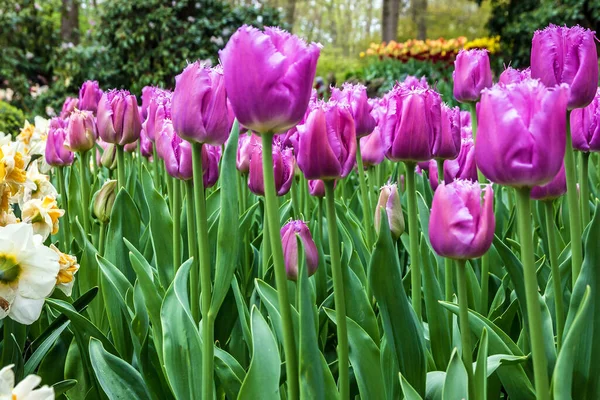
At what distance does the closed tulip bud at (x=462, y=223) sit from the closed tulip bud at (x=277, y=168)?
0.57 metres

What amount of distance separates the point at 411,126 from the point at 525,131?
16.7 inches

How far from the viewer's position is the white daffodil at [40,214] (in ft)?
3.79

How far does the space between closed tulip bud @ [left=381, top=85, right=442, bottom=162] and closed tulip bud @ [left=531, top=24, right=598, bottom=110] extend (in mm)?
203

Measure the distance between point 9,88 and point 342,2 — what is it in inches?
721

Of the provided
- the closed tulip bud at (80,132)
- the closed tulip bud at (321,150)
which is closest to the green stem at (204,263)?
the closed tulip bud at (321,150)

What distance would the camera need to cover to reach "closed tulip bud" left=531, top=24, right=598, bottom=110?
95cm

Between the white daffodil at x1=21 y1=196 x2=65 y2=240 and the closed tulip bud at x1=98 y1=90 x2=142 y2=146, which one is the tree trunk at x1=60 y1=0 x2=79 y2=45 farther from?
the white daffodil at x1=21 y1=196 x2=65 y2=240

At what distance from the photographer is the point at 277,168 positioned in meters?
1.32

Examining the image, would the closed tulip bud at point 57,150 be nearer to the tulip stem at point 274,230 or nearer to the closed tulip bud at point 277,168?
the closed tulip bud at point 277,168

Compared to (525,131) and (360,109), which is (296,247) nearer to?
(360,109)

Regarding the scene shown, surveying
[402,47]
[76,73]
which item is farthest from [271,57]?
[402,47]

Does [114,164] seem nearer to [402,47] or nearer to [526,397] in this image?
[526,397]

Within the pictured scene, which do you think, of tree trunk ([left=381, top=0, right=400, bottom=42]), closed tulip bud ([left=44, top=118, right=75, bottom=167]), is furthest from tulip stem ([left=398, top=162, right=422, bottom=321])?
tree trunk ([left=381, top=0, right=400, bottom=42])

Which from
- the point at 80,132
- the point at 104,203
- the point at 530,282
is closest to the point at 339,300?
the point at 530,282
